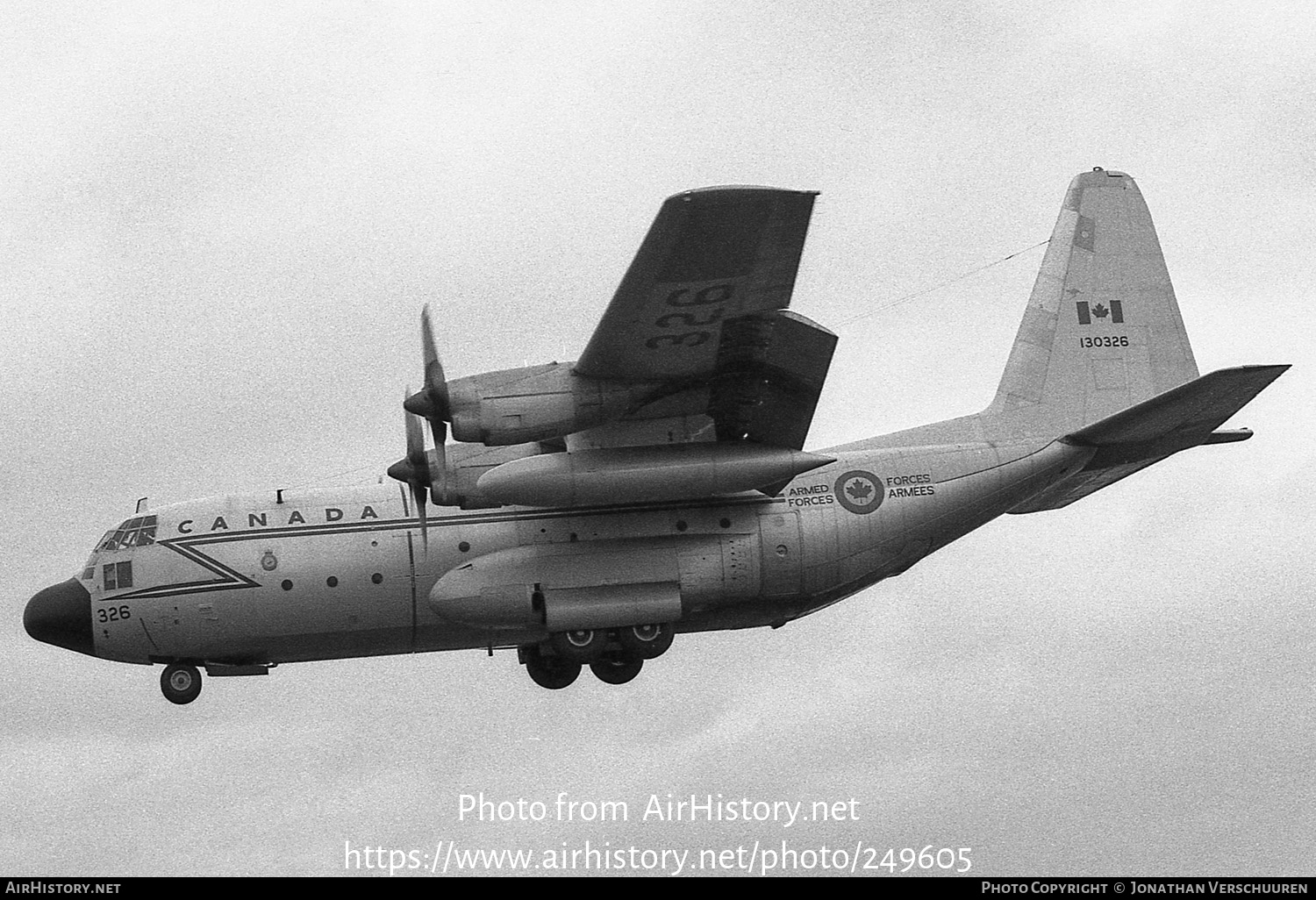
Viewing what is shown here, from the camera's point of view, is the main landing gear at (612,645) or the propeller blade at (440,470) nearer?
the propeller blade at (440,470)

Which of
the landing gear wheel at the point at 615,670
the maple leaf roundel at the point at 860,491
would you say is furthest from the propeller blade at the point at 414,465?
the maple leaf roundel at the point at 860,491

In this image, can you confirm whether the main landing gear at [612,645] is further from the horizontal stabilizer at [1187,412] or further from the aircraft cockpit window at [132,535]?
the horizontal stabilizer at [1187,412]

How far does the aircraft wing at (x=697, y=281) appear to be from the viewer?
21.2 m

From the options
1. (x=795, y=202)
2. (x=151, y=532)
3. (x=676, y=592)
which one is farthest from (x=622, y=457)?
(x=151, y=532)

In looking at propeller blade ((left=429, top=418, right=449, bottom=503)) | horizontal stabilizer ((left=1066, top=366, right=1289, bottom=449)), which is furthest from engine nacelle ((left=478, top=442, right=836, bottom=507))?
horizontal stabilizer ((left=1066, top=366, right=1289, bottom=449))

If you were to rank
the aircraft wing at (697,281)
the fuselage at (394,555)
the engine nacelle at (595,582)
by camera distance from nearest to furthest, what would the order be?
the aircraft wing at (697,281) → the engine nacelle at (595,582) → the fuselage at (394,555)

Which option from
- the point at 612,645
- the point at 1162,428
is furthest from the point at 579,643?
the point at 1162,428

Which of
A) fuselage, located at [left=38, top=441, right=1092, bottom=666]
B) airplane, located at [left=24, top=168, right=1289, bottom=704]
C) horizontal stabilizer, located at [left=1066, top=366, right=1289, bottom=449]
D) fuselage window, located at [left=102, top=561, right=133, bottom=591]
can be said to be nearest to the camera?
airplane, located at [left=24, top=168, right=1289, bottom=704]

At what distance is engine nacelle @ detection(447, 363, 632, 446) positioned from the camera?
77.6 ft

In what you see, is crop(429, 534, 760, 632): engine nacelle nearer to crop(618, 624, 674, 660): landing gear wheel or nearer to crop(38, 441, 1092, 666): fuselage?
crop(38, 441, 1092, 666): fuselage

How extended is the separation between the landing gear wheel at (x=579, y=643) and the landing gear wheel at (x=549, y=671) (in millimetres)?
2158

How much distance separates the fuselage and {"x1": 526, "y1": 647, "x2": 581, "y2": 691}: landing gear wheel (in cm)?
135

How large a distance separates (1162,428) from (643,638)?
8142 millimetres

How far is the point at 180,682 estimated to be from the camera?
89.2 feet
